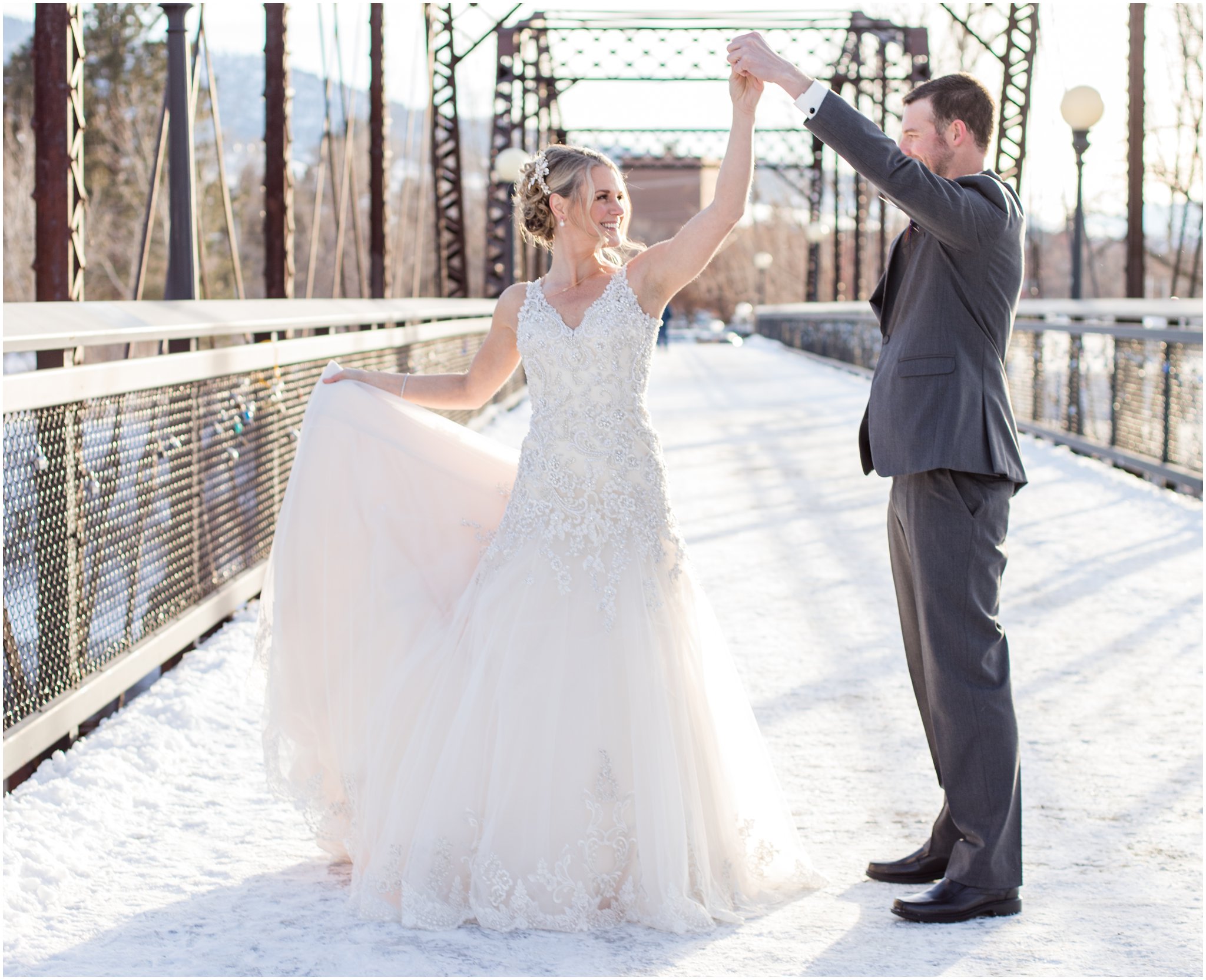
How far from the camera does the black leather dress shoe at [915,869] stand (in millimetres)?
3168

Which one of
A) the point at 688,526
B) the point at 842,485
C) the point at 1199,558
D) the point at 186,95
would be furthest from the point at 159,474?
the point at 842,485

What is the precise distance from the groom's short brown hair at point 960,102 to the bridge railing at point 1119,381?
6.42 meters

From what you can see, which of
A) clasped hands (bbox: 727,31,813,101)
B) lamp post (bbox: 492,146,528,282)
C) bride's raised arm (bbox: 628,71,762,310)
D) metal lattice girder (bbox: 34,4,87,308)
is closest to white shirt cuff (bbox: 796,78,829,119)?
clasped hands (bbox: 727,31,813,101)

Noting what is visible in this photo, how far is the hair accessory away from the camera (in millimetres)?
3148

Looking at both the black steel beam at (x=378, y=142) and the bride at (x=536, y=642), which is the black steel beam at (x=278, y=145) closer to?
the black steel beam at (x=378, y=142)

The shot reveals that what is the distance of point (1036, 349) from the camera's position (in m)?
12.8

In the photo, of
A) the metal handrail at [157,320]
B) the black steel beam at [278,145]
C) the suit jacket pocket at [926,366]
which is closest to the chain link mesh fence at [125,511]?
the metal handrail at [157,320]

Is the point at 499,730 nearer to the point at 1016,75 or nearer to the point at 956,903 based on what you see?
the point at 956,903

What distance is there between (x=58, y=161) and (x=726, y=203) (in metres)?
4.27

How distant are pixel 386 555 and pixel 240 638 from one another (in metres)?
2.55

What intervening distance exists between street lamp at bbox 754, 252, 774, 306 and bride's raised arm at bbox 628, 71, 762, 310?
5324 centimetres

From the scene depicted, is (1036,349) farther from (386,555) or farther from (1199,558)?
(386,555)

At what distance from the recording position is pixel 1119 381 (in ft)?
35.2

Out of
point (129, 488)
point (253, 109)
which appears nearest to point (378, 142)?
point (129, 488)
